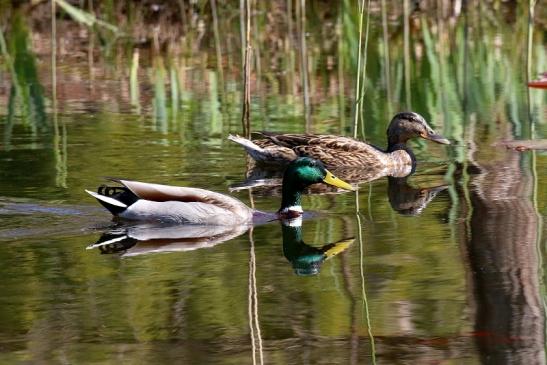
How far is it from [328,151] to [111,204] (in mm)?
3200

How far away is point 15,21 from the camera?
24.8 m

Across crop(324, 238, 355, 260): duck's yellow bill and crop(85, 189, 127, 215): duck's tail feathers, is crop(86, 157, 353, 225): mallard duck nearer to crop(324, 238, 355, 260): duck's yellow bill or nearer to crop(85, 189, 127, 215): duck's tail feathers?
crop(85, 189, 127, 215): duck's tail feathers

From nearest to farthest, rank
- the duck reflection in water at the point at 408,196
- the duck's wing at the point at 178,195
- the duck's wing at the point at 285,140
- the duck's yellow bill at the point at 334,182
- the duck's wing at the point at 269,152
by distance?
1. the duck's wing at the point at 178,195
2. the duck reflection in water at the point at 408,196
3. the duck's yellow bill at the point at 334,182
4. the duck's wing at the point at 269,152
5. the duck's wing at the point at 285,140

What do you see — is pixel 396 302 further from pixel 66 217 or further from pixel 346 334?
pixel 66 217

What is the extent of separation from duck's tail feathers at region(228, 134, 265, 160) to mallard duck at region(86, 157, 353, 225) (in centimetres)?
222

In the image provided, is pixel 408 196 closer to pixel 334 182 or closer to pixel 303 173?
pixel 334 182

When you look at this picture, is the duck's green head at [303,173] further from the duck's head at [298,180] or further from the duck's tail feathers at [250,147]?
the duck's tail feathers at [250,147]

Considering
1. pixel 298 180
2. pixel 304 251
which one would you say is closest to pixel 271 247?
pixel 304 251

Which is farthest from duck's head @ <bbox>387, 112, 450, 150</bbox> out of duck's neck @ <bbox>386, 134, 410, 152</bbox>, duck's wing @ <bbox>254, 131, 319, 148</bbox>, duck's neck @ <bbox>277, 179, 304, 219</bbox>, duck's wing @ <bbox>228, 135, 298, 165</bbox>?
duck's neck @ <bbox>277, 179, 304, 219</bbox>

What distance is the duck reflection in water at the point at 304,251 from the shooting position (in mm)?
8695

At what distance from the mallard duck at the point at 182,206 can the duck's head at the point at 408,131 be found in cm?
314

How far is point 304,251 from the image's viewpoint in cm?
923

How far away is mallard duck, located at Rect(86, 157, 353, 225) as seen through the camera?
398 inches

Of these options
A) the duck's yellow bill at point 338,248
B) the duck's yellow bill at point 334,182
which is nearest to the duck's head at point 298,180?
the duck's yellow bill at point 334,182
